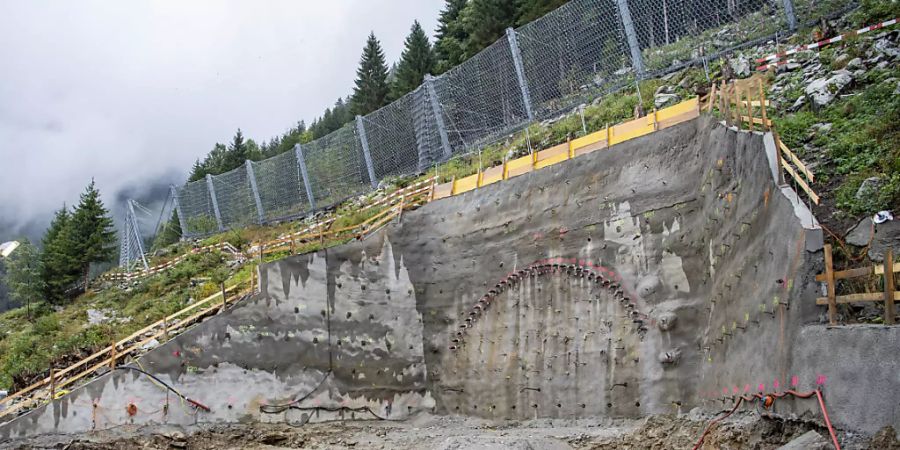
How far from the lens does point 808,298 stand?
7.68 metres

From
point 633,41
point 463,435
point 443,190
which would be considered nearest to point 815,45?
point 633,41

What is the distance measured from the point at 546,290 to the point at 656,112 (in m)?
4.09

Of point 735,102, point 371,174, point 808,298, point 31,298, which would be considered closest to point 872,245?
point 808,298

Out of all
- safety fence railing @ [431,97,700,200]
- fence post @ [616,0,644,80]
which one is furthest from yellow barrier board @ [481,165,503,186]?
fence post @ [616,0,644,80]

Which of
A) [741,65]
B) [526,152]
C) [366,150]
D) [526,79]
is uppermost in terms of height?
[526,79]

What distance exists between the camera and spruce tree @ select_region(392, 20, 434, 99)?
34406 mm

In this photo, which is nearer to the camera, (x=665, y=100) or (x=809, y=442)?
(x=809, y=442)

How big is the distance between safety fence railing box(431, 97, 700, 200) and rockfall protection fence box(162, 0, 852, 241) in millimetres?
3178

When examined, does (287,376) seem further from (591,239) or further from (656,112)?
(656,112)

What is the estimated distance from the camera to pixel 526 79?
19109mm

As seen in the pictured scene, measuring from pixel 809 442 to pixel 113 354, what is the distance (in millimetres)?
11851

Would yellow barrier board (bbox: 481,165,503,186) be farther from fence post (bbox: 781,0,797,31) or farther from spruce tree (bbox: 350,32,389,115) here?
spruce tree (bbox: 350,32,389,115)

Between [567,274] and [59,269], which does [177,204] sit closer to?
[59,269]

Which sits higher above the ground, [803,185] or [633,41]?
[633,41]
